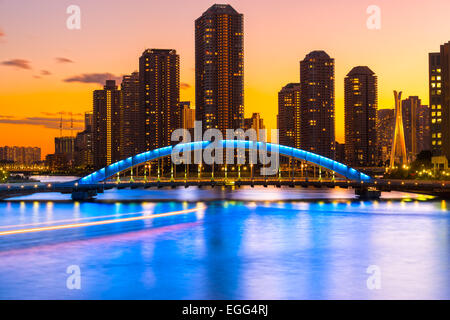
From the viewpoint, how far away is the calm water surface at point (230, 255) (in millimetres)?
20969

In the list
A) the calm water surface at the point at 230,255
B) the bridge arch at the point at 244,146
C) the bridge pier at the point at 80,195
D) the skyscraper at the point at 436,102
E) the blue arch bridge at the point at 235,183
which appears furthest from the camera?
the skyscraper at the point at 436,102

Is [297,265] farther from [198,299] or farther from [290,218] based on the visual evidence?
[290,218]

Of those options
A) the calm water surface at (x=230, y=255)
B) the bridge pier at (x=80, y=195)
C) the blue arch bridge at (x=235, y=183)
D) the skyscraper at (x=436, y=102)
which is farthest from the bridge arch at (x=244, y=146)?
the skyscraper at (x=436, y=102)

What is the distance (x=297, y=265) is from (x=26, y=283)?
38.4ft

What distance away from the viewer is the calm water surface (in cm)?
2097

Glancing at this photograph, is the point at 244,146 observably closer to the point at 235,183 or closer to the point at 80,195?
the point at 235,183

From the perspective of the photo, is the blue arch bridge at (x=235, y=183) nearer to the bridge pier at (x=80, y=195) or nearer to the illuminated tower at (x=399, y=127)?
the bridge pier at (x=80, y=195)

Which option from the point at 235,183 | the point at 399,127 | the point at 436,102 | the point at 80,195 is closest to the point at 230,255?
the point at 235,183

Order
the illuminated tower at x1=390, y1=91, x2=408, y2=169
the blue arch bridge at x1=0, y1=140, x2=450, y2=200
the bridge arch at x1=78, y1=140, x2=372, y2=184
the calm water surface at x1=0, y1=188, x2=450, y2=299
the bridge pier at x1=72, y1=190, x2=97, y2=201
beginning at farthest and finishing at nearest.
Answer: the illuminated tower at x1=390, y1=91, x2=408, y2=169 → the bridge arch at x1=78, y1=140, x2=372, y2=184 → the bridge pier at x1=72, y1=190, x2=97, y2=201 → the blue arch bridge at x1=0, y1=140, x2=450, y2=200 → the calm water surface at x1=0, y1=188, x2=450, y2=299

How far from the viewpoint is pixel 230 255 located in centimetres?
3025

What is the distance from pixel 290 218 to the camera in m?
52.4

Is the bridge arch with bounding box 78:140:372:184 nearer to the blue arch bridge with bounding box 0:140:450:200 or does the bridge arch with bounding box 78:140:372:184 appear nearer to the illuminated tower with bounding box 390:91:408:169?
the blue arch bridge with bounding box 0:140:450:200

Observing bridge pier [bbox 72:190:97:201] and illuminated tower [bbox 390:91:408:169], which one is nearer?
bridge pier [bbox 72:190:97:201]

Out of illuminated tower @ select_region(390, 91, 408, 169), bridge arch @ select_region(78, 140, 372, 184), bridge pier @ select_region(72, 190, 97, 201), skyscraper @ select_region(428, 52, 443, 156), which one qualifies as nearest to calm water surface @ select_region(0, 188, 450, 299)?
bridge pier @ select_region(72, 190, 97, 201)
